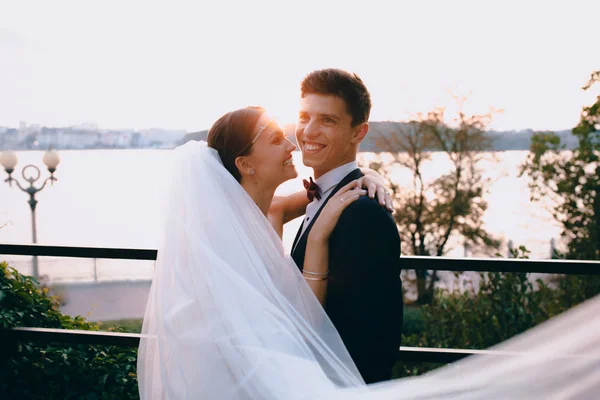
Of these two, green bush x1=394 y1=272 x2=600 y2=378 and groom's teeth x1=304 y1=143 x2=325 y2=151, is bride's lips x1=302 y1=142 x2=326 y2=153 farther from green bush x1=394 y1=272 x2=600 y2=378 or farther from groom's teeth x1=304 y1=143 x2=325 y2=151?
green bush x1=394 y1=272 x2=600 y2=378

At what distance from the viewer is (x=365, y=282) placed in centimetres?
203

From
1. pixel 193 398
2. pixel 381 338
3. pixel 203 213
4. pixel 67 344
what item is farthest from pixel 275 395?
pixel 67 344

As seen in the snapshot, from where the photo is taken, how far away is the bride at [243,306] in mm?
1785

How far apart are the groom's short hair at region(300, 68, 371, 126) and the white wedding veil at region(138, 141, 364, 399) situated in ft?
1.55

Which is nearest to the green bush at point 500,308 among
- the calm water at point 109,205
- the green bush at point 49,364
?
the calm water at point 109,205

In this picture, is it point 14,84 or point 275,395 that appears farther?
point 14,84

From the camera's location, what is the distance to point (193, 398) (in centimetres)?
185

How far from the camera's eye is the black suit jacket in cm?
203

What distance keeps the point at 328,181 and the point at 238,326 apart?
29.8 inches

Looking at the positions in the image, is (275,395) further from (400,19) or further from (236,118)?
(400,19)

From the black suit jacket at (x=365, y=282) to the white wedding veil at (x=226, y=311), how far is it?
0.31 feet

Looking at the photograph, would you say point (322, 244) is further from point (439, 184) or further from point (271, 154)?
point (439, 184)

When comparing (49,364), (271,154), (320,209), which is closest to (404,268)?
(320,209)

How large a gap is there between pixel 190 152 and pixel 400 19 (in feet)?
54.3
